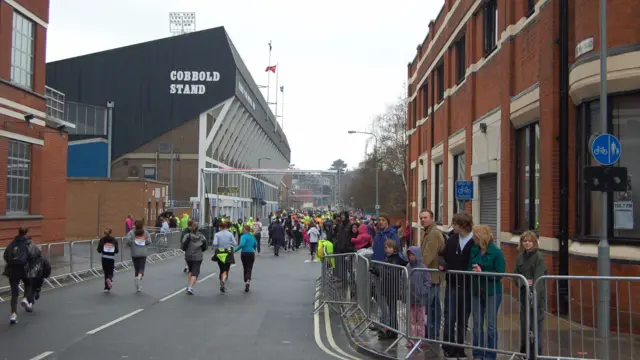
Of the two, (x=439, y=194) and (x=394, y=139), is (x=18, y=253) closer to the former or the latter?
(x=439, y=194)

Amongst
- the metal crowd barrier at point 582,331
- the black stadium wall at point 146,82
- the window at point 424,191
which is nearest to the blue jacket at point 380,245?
the metal crowd barrier at point 582,331

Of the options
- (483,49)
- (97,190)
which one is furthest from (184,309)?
(97,190)

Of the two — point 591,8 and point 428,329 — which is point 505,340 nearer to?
point 428,329

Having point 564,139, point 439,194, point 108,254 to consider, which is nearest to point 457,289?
point 564,139

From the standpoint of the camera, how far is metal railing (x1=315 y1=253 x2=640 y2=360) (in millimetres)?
7609

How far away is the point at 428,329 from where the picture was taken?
870cm

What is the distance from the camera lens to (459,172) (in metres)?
22.0

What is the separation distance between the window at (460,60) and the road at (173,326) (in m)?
9.07

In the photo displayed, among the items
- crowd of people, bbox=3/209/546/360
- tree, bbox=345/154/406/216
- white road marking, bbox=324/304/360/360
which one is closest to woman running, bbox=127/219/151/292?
crowd of people, bbox=3/209/546/360

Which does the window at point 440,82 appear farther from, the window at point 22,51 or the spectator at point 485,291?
the spectator at point 485,291

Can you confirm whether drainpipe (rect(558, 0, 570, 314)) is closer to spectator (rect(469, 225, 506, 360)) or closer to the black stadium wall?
spectator (rect(469, 225, 506, 360))

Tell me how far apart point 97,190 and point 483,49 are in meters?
29.3

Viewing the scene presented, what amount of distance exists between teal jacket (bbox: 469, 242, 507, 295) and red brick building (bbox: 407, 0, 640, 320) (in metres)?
3.06

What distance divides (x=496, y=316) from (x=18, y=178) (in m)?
20.4
